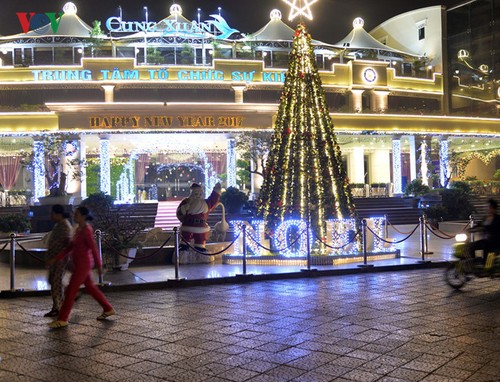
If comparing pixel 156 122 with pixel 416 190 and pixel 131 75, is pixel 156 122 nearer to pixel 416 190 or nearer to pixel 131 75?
pixel 131 75

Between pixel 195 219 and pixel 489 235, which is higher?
pixel 195 219

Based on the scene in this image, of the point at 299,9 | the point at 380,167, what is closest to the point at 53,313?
the point at 299,9

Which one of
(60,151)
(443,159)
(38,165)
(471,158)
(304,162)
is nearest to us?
(304,162)

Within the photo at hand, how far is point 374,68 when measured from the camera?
36406 millimetres

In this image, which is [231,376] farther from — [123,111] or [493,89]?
[493,89]

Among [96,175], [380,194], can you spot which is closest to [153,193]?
[96,175]

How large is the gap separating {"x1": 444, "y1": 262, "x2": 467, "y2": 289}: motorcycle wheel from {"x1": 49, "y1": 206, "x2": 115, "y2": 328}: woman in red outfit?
Result: 5866 millimetres

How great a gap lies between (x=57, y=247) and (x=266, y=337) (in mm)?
3172

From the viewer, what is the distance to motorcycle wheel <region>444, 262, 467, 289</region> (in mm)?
10047

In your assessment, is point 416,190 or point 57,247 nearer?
point 57,247

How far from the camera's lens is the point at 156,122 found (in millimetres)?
29344

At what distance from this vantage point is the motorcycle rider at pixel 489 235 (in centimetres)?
984

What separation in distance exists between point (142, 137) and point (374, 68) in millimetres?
15083

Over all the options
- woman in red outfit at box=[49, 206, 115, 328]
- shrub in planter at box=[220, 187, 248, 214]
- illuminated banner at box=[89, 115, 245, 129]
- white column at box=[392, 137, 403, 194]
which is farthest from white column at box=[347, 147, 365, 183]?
woman in red outfit at box=[49, 206, 115, 328]
